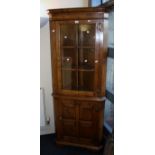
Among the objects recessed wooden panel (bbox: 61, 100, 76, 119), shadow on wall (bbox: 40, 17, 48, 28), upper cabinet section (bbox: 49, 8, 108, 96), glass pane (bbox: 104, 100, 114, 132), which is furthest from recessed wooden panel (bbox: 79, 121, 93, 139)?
shadow on wall (bbox: 40, 17, 48, 28)

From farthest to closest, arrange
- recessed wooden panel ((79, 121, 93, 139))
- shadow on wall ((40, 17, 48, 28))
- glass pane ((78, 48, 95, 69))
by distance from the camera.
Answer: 1. shadow on wall ((40, 17, 48, 28))
2. recessed wooden panel ((79, 121, 93, 139))
3. glass pane ((78, 48, 95, 69))

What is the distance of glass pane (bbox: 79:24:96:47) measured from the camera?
247cm

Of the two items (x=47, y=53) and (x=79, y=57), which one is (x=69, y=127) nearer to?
(x=79, y=57)

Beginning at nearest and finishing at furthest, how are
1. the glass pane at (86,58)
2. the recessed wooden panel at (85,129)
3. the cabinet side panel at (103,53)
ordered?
the cabinet side panel at (103,53) → the glass pane at (86,58) → the recessed wooden panel at (85,129)

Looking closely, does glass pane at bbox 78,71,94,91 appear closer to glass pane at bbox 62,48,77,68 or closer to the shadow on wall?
glass pane at bbox 62,48,77,68

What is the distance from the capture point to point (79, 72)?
267cm

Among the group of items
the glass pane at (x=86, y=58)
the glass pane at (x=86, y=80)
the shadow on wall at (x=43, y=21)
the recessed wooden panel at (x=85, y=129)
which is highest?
the shadow on wall at (x=43, y=21)

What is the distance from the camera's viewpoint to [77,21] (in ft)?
8.12

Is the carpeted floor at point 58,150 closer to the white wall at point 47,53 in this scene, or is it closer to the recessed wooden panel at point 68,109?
the white wall at point 47,53

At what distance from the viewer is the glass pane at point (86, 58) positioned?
8.34 ft

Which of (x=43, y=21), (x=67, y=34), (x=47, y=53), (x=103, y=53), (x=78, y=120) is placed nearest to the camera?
(x=103, y=53)

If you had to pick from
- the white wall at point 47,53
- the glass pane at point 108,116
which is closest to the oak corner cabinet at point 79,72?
the glass pane at point 108,116

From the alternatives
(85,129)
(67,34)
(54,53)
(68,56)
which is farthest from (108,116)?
(67,34)

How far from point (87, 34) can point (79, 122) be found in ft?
3.80
